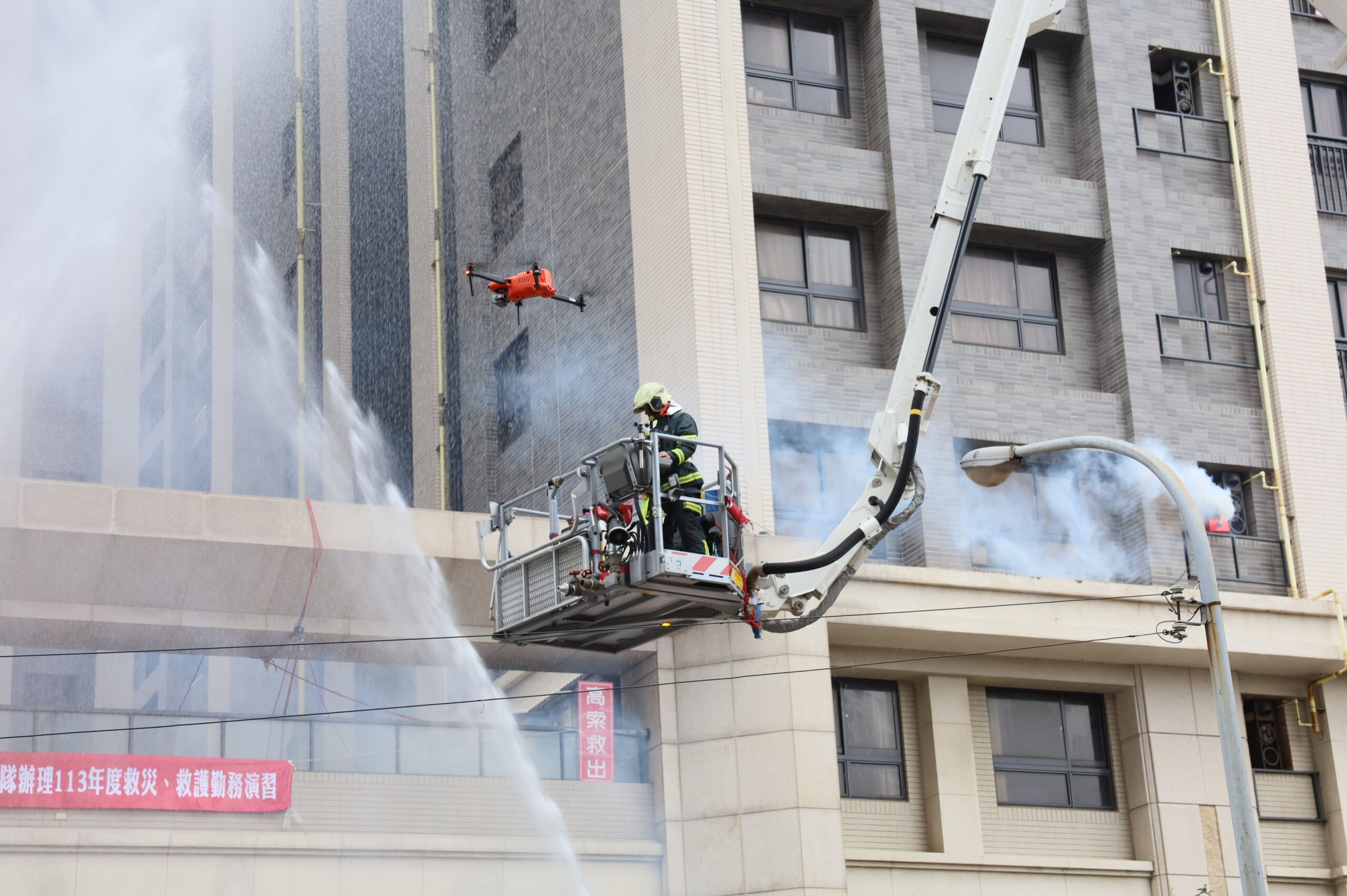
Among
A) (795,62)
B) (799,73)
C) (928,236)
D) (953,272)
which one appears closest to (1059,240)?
(928,236)

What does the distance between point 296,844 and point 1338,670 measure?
609 inches

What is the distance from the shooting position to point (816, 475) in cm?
2500

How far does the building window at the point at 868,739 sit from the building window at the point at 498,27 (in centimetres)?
1438

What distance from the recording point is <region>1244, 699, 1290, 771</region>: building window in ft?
85.8

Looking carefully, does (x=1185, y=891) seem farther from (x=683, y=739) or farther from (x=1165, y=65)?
(x=1165, y=65)

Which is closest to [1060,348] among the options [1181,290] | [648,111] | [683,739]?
[1181,290]

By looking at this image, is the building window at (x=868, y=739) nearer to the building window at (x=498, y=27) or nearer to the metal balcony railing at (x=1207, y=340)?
the metal balcony railing at (x=1207, y=340)

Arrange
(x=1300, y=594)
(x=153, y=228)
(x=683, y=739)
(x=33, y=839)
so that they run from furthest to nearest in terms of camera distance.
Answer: (x=153, y=228)
(x=1300, y=594)
(x=683, y=739)
(x=33, y=839)

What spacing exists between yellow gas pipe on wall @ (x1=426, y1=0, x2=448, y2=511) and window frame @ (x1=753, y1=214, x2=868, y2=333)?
9.41 metres

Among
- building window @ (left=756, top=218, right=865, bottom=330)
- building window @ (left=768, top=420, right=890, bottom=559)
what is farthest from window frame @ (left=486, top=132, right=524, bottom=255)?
building window @ (left=768, top=420, right=890, bottom=559)

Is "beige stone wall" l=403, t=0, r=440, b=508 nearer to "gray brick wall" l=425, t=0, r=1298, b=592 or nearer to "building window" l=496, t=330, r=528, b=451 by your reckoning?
"building window" l=496, t=330, r=528, b=451

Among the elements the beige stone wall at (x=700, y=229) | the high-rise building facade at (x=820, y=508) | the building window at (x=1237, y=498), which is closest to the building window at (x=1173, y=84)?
the high-rise building facade at (x=820, y=508)

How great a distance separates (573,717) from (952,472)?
21.5 feet

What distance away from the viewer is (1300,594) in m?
26.2
